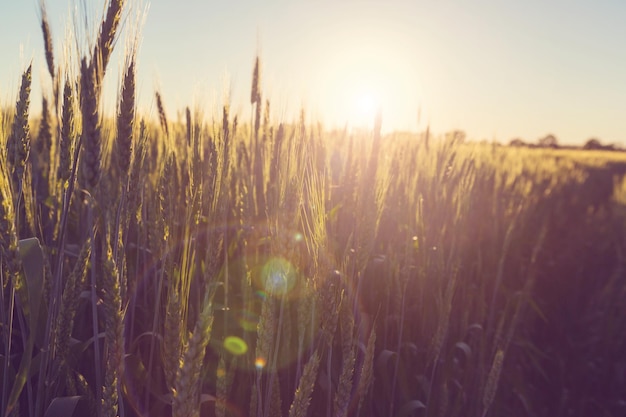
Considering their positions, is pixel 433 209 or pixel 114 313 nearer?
pixel 114 313

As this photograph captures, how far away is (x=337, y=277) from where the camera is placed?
58.0 inches

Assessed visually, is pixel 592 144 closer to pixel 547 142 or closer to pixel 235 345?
pixel 547 142

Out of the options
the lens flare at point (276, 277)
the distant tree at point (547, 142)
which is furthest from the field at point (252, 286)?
the distant tree at point (547, 142)

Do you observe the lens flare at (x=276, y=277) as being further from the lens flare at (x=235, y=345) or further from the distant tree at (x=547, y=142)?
the distant tree at (x=547, y=142)

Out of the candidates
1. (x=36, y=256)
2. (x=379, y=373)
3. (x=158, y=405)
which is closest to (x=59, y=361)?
(x=36, y=256)

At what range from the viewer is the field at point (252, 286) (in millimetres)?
1005

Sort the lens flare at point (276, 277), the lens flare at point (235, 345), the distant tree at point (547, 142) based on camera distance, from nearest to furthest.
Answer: the lens flare at point (276, 277) < the lens flare at point (235, 345) < the distant tree at point (547, 142)

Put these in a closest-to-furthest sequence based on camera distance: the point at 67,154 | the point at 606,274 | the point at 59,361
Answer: the point at 67,154
the point at 59,361
the point at 606,274

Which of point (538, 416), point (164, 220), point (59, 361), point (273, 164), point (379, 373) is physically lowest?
point (538, 416)

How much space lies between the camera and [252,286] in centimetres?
188

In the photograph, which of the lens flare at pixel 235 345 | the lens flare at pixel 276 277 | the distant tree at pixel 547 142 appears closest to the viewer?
the lens flare at pixel 276 277

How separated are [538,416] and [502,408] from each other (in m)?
0.33

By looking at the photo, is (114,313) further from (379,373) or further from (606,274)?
(606,274)

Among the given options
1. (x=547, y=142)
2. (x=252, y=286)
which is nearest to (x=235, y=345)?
(x=252, y=286)
